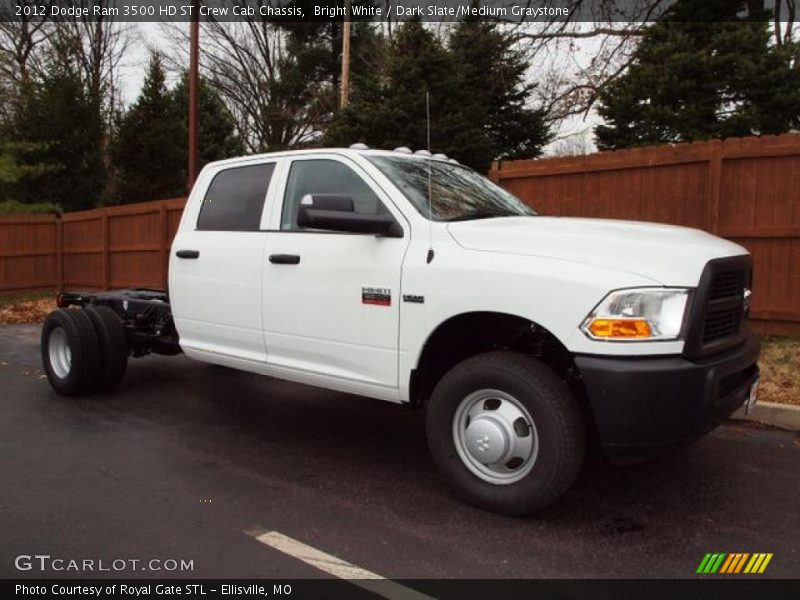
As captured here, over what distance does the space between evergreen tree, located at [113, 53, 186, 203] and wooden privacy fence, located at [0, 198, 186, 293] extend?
5.25 metres

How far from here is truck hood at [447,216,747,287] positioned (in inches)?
129

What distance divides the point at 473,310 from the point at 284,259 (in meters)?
1.50

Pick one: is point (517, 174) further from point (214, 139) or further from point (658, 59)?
point (214, 139)

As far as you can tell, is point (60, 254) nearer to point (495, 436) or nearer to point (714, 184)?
point (714, 184)

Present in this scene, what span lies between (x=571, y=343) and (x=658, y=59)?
1231 centimetres

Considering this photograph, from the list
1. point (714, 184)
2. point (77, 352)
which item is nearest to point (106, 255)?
point (77, 352)

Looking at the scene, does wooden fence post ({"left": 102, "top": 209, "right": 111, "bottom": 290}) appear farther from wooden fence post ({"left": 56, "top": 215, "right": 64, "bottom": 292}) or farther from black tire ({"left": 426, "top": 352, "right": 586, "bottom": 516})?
black tire ({"left": 426, "top": 352, "right": 586, "bottom": 516})

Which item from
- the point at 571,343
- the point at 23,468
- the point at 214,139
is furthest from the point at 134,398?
the point at 214,139

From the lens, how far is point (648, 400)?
3176 mm

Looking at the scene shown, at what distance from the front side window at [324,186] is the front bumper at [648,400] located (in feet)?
5.53

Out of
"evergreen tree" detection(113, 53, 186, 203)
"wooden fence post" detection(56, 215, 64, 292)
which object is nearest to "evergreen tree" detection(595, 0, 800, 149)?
"wooden fence post" detection(56, 215, 64, 292)

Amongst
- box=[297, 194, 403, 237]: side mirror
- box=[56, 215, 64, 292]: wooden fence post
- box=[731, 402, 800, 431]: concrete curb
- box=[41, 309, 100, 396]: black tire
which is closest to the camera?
box=[297, 194, 403, 237]: side mirror

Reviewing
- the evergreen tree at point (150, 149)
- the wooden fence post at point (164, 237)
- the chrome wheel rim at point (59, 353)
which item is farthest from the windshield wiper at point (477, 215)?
the evergreen tree at point (150, 149)

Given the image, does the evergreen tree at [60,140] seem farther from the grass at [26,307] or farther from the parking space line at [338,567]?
the parking space line at [338,567]
